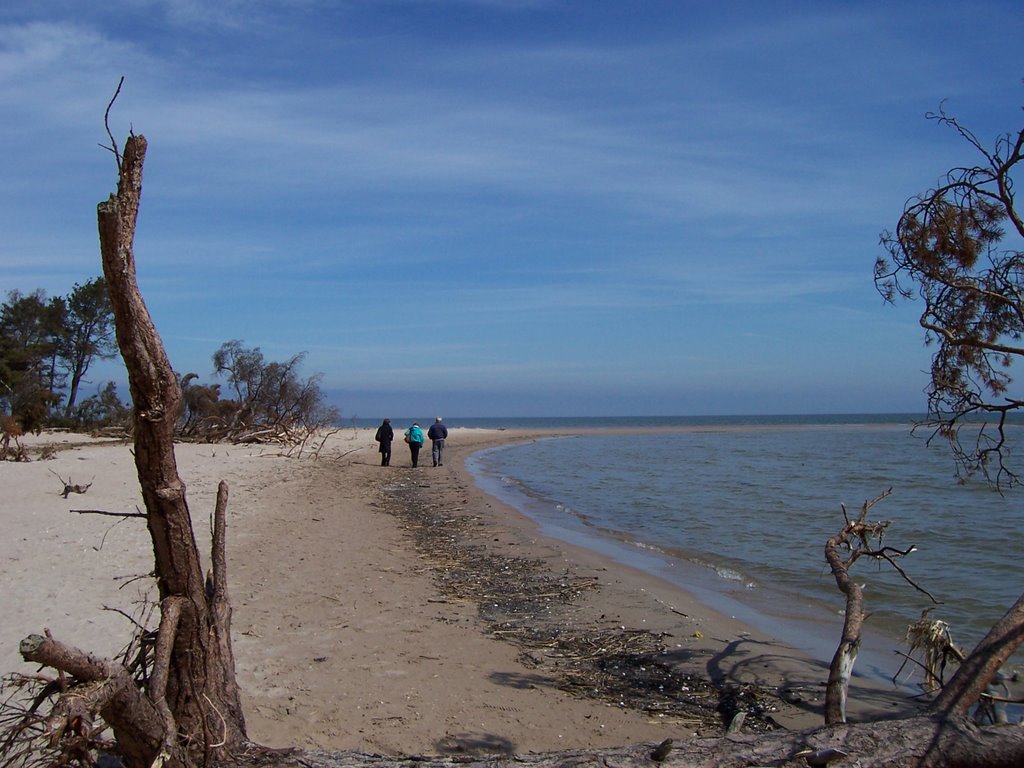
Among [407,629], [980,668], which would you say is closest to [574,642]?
[407,629]

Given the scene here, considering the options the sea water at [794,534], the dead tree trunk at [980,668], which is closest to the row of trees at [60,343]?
the sea water at [794,534]

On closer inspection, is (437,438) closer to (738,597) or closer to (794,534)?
(794,534)

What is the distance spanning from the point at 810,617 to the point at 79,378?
116 feet

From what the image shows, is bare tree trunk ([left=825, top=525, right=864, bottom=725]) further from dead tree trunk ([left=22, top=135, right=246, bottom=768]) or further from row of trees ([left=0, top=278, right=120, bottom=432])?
row of trees ([left=0, top=278, right=120, bottom=432])

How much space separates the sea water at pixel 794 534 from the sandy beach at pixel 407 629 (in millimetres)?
1121

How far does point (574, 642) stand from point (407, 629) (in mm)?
1518

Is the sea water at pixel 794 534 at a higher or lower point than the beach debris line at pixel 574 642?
lower

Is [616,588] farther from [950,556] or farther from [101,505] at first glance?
[101,505]

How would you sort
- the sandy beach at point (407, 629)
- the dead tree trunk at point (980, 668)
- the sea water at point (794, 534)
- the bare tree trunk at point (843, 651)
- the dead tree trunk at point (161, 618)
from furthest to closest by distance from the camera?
1. the sea water at point (794, 534)
2. the sandy beach at point (407, 629)
3. the bare tree trunk at point (843, 651)
4. the dead tree trunk at point (980, 668)
5. the dead tree trunk at point (161, 618)

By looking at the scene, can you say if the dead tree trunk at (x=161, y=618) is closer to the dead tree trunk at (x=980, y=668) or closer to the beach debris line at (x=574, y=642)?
the beach debris line at (x=574, y=642)

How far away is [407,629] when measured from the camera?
7.46m

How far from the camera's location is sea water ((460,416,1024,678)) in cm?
922

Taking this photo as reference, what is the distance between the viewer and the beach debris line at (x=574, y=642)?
18.9ft

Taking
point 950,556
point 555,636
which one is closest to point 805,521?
point 950,556
